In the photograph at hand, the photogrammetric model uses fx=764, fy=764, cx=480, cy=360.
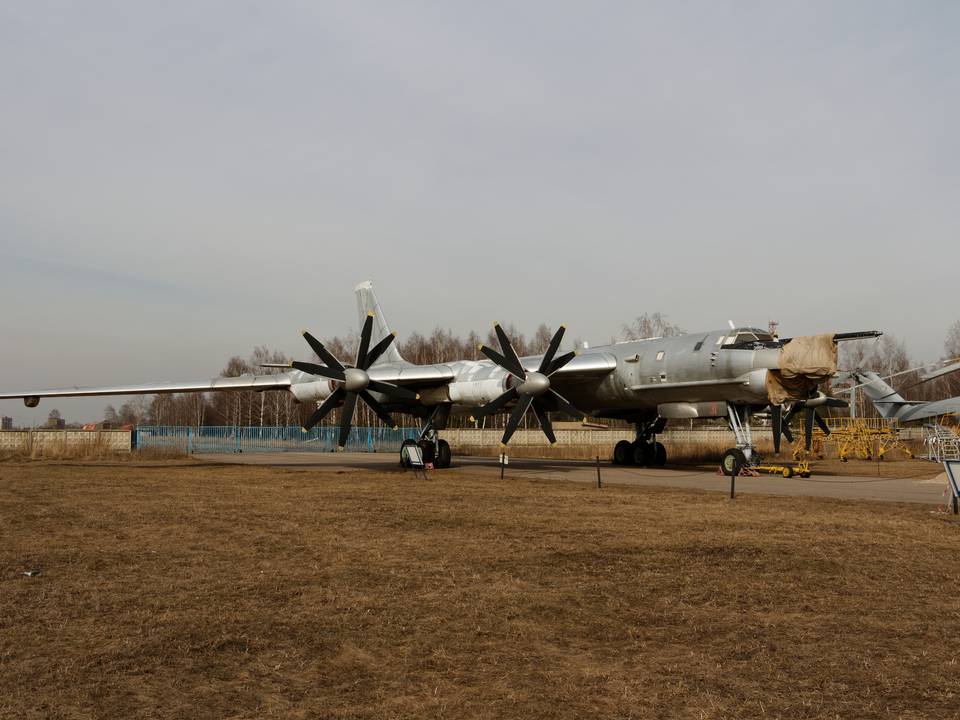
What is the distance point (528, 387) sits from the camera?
66.9 feet

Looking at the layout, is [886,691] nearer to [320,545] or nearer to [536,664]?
[536,664]

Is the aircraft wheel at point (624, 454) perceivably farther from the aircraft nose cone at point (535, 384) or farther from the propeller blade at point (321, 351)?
the propeller blade at point (321, 351)

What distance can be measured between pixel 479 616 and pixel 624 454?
2163 cm

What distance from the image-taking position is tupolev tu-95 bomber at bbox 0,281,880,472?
63.0 ft

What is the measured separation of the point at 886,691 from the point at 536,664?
192cm

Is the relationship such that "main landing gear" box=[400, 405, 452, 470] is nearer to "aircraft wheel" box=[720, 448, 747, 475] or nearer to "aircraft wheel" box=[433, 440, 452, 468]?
"aircraft wheel" box=[433, 440, 452, 468]

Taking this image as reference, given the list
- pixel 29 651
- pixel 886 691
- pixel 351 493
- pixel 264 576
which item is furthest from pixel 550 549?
pixel 351 493

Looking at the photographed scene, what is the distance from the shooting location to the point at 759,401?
1962cm

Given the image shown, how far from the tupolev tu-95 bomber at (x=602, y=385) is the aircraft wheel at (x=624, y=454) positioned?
42 millimetres

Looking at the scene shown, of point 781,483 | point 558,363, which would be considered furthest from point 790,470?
point 558,363

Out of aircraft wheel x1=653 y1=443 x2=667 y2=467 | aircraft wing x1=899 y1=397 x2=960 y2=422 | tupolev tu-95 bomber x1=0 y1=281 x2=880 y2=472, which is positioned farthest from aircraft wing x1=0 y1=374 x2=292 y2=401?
aircraft wing x1=899 y1=397 x2=960 y2=422

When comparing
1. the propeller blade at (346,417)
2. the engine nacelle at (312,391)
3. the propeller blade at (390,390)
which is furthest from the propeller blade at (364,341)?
the engine nacelle at (312,391)

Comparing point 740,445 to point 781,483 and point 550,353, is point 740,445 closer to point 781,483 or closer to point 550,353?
point 781,483

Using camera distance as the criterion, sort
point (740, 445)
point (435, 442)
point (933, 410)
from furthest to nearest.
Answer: point (933, 410), point (435, 442), point (740, 445)
